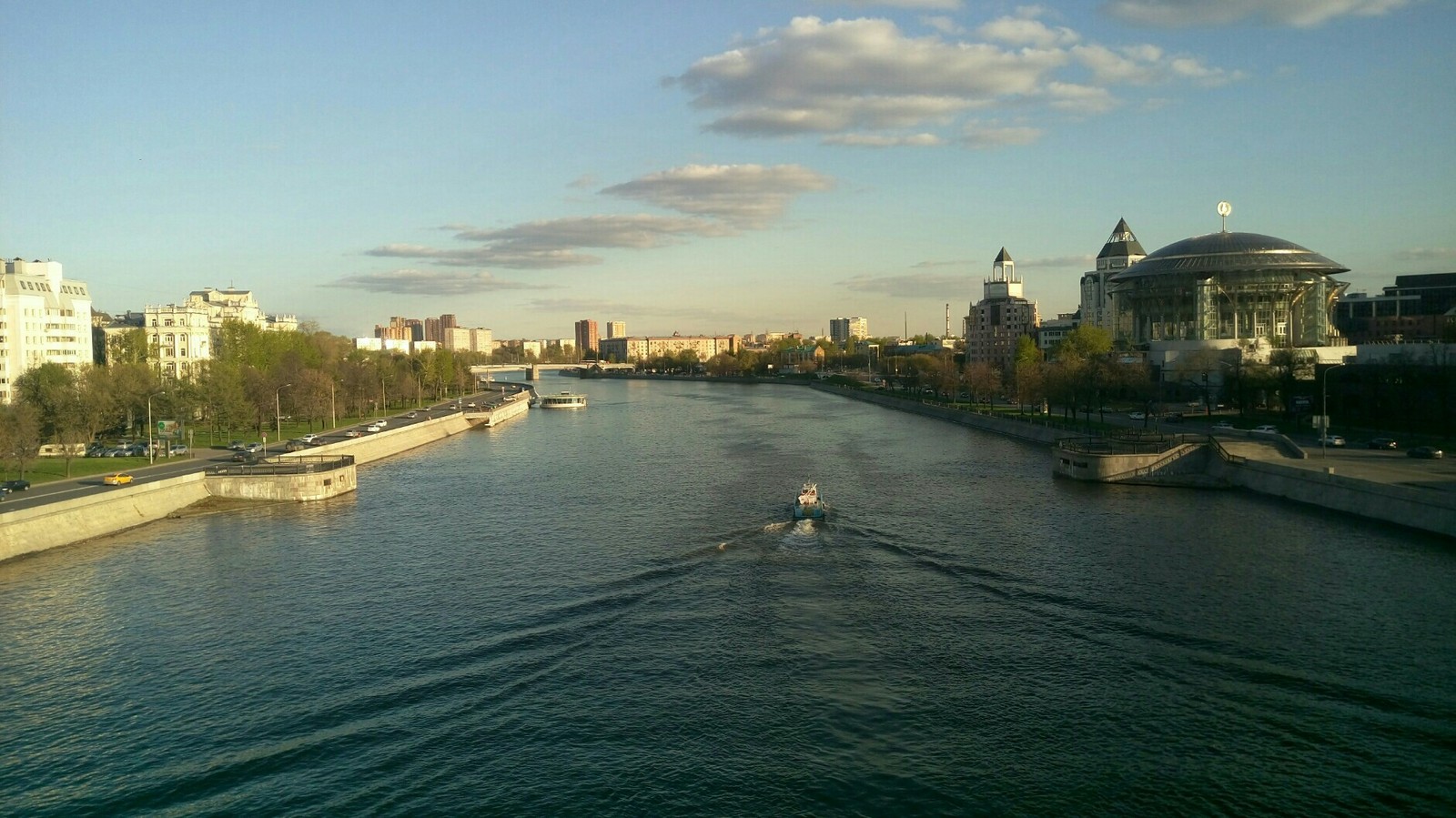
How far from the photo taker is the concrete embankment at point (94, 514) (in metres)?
28.4

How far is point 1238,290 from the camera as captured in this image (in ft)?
239

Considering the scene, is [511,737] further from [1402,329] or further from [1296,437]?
[1402,329]

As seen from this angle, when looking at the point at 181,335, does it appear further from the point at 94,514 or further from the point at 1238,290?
the point at 1238,290

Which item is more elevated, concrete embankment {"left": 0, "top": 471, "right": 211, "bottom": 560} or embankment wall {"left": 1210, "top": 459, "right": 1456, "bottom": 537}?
concrete embankment {"left": 0, "top": 471, "right": 211, "bottom": 560}

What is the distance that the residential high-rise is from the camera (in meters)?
130

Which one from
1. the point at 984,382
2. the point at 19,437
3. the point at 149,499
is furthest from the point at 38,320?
the point at 984,382

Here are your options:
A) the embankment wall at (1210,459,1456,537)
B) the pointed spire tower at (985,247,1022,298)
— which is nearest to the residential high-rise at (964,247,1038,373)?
the pointed spire tower at (985,247,1022,298)

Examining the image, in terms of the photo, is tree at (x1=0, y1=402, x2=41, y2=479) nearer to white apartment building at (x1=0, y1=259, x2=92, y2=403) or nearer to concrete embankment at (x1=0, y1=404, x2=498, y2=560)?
concrete embankment at (x1=0, y1=404, x2=498, y2=560)

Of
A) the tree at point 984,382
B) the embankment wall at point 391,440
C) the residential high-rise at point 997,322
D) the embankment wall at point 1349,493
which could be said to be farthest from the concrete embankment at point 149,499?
the residential high-rise at point 997,322

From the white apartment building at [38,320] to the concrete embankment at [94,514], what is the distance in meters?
35.6

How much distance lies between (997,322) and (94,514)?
116117mm

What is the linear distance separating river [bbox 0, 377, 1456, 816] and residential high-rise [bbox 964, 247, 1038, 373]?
329 feet

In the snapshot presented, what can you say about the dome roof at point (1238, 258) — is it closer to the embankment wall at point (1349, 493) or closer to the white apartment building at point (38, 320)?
the embankment wall at point (1349, 493)

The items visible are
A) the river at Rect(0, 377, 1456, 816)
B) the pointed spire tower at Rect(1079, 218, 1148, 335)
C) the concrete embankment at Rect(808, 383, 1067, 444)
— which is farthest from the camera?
the pointed spire tower at Rect(1079, 218, 1148, 335)
